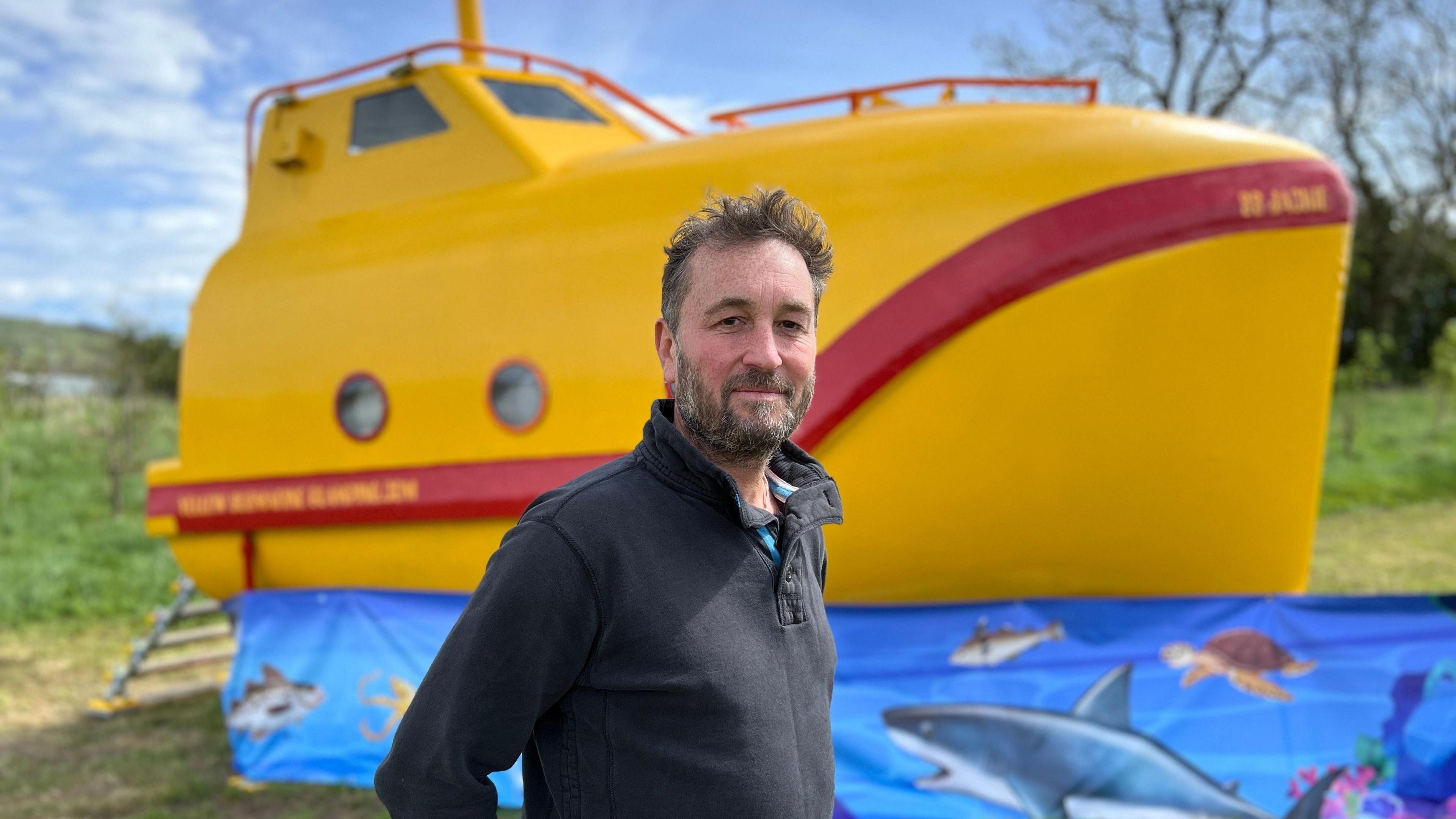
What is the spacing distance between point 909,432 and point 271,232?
3520mm

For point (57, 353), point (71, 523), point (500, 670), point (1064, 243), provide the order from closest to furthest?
1. point (500, 670)
2. point (1064, 243)
3. point (71, 523)
4. point (57, 353)

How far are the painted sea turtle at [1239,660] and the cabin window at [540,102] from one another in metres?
3.66

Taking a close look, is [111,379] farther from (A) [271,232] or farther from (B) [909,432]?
(B) [909,432]

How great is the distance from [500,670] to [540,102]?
404cm

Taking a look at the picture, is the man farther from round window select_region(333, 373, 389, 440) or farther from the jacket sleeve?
round window select_region(333, 373, 389, 440)

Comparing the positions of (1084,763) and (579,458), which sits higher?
(579,458)

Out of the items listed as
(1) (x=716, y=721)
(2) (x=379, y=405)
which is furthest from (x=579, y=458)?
(1) (x=716, y=721)

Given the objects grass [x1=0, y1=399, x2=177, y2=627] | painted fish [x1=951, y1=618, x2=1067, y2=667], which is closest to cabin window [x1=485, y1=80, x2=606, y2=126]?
painted fish [x1=951, y1=618, x2=1067, y2=667]

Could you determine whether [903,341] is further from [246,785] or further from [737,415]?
[246,785]

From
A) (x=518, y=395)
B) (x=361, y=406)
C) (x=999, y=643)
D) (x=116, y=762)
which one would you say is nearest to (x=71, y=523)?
(x=116, y=762)

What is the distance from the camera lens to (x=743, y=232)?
153cm

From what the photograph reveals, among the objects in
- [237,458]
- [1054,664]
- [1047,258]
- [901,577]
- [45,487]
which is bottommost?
[45,487]

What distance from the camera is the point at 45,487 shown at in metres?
12.5

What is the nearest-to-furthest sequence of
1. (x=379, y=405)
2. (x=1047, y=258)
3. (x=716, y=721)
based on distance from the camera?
(x=716, y=721)
(x=1047, y=258)
(x=379, y=405)
